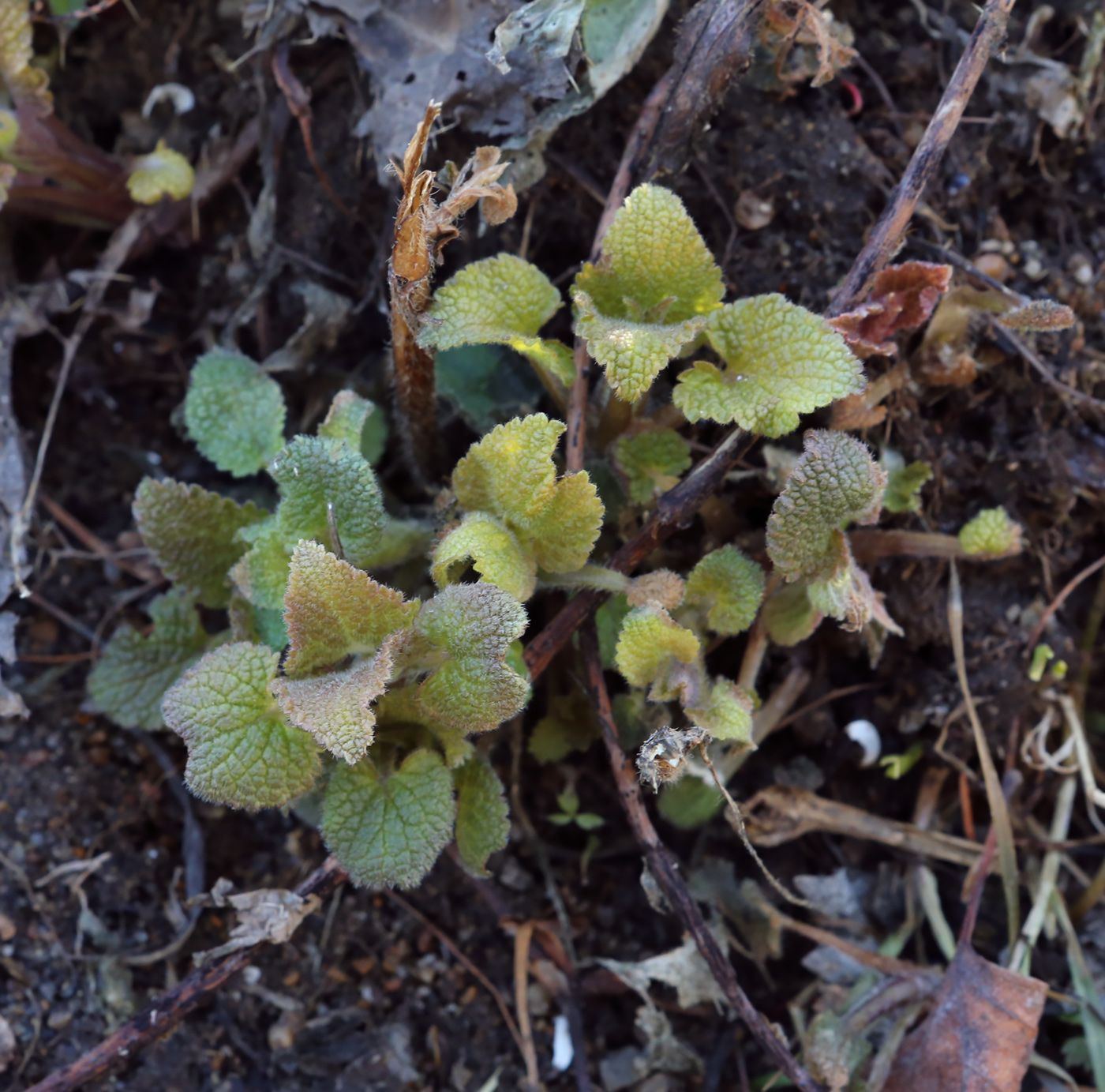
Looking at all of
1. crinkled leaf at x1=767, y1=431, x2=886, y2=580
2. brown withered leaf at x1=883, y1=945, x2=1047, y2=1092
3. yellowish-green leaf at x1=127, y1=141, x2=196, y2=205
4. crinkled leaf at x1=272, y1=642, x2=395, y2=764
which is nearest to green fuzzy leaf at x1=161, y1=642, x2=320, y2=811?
crinkled leaf at x1=272, y1=642, x2=395, y2=764

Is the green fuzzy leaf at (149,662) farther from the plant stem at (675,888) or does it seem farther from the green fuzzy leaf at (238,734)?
the plant stem at (675,888)

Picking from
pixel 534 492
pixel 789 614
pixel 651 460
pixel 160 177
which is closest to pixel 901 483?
pixel 789 614

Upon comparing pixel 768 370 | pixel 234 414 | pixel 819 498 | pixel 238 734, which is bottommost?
pixel 238 734

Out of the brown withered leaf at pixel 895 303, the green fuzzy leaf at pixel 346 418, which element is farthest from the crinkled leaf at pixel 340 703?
the brown withered leaf at pixel 895 303

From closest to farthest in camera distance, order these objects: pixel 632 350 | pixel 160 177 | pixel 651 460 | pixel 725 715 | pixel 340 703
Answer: pixel 340 703 < pixel 632 350 < pixel 725 715 < pixel 651 460 < pixel 160 177

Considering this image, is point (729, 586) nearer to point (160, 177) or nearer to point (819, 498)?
point (819, 498)
